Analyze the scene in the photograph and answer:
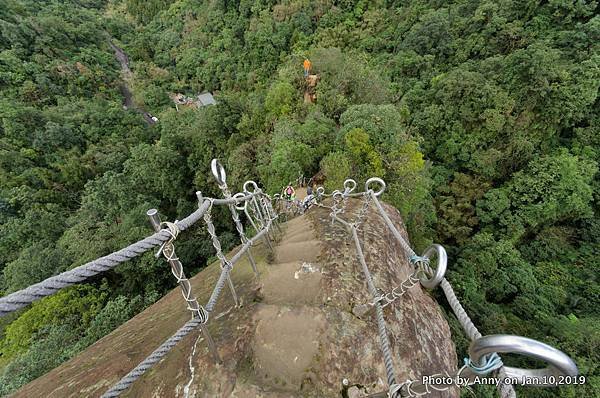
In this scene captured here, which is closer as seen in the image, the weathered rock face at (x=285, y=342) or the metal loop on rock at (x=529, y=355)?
the metal loop on rock at (x=529, y=355)

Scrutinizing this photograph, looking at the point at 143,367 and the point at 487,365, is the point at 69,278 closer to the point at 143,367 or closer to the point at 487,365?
the point at 143,367

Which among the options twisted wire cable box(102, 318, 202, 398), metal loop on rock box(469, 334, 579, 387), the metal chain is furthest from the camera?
the metal chain

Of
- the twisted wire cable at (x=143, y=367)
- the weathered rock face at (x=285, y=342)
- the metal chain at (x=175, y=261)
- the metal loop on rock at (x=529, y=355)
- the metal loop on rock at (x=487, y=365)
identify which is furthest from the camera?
the weathered rock face at (x=285, y=342)

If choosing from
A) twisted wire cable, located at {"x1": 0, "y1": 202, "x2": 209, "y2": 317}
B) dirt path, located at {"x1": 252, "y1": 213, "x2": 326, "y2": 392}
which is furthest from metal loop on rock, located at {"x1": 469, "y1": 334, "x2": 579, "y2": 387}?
dirt path, located at {"x1": 252, "y1": 213, "x2": 326, "y2": 392}

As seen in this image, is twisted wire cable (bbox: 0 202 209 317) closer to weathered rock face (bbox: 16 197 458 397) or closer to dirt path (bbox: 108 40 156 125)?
weathered rock face (bbox: 16 197 458 397)

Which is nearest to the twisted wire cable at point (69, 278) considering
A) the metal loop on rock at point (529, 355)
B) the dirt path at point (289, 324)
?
the metal loop on rock at point (529, 355)

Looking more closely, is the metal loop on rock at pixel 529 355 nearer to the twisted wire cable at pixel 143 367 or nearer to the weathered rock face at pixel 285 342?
the twisted wire cable at pixel 143 367

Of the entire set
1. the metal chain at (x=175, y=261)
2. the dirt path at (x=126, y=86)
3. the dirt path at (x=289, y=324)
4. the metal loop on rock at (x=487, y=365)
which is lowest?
the dirt path at (x=289, y=324)
